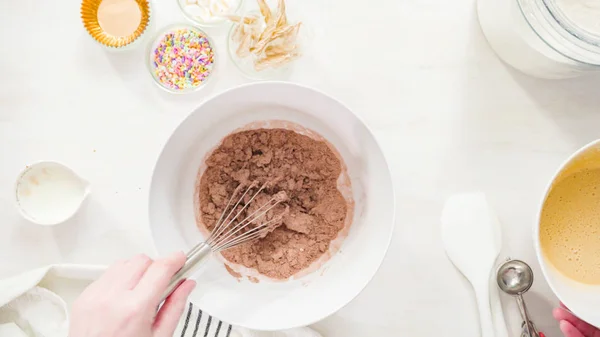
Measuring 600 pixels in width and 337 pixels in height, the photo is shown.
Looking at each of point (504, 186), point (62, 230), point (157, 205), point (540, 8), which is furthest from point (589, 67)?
A: point (62, 230)

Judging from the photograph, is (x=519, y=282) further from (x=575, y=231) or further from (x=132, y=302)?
(x=132, y=302)

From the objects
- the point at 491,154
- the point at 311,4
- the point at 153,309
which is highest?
the point at 311,4

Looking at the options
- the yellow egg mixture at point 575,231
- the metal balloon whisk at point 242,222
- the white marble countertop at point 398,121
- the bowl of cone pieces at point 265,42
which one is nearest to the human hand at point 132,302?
the metal balloon whisk at point 242,222

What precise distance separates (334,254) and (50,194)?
51cm

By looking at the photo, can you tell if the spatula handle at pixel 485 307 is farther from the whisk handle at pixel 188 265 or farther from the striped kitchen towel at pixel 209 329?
the whisk handle at pixel 188 265

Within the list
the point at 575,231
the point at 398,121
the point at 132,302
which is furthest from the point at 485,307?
the point at 132,302

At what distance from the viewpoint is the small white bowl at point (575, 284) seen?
73 centimetres

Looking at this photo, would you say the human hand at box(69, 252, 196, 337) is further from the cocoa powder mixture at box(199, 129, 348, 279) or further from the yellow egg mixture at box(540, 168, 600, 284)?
the yellow egg mixture at box(540, 168, 600, 284)

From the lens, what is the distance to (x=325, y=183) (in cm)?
87

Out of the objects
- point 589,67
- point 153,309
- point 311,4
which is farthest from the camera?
point 311,4

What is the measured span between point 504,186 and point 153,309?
2.04 feet

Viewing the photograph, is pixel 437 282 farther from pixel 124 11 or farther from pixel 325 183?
pixel 124 11

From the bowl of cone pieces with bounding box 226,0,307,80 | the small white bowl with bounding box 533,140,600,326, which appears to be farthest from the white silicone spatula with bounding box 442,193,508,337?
the bowl of cone pieces with bounding box 226,0,307,80

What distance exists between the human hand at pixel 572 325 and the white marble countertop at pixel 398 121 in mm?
74
